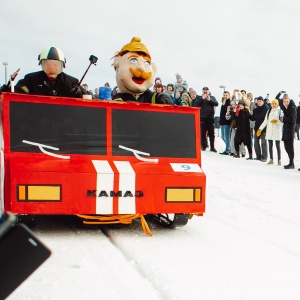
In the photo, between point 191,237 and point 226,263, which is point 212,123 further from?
point 226,263

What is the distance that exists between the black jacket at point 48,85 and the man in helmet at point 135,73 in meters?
0.58

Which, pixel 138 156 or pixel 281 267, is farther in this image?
pixel 138 156

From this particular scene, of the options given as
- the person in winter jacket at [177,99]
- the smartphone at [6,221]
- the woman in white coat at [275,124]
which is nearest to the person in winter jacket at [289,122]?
the woman in white coat at [275,124]

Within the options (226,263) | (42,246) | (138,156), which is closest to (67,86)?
(138,156)

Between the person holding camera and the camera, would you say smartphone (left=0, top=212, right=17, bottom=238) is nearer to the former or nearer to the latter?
the camera

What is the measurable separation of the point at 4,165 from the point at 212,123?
9687mm

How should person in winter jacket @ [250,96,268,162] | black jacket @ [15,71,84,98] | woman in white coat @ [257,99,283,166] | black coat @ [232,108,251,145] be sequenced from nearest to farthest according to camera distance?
black jacket @ [15,71,84,98] < woman in white coat @ [257,99,283,166] < person in winter jacket @ [250,96,268,162] < black coat @ [232,108,251,145]

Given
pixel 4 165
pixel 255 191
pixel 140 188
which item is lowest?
pixel 255 191

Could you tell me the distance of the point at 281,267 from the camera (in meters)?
3.19

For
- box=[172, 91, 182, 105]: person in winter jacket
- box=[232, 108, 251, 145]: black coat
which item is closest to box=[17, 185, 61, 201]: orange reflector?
box=[232, 108, 251, 145]: black coat

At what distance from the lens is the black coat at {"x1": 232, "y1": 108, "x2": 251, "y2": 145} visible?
1166 cm

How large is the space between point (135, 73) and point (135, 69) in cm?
5

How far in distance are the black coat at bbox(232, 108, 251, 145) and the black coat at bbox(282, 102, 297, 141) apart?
1591mm

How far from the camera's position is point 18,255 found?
1.14m
